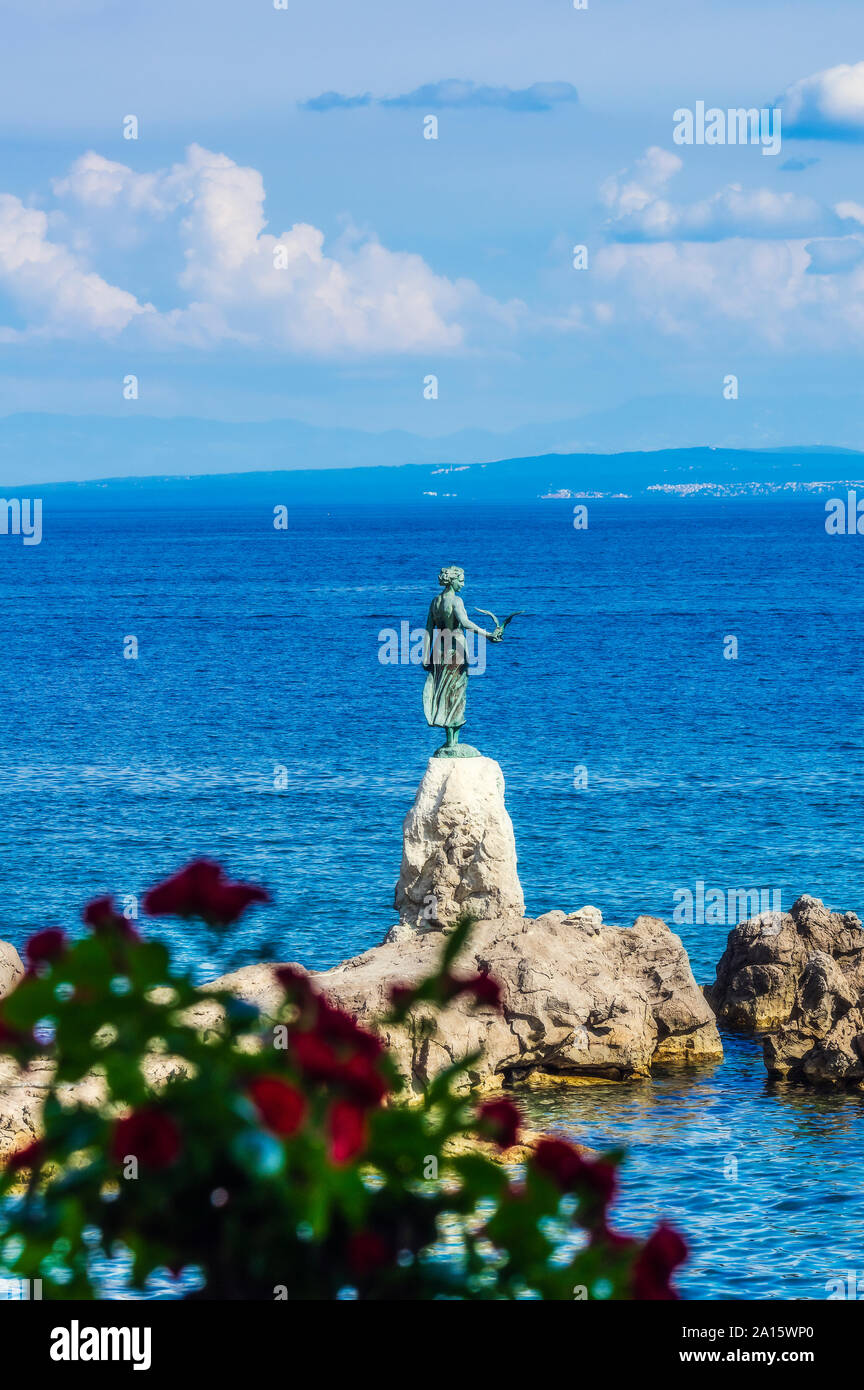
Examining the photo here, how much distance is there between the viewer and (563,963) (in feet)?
76.4

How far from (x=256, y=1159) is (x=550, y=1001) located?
1961 centimetres

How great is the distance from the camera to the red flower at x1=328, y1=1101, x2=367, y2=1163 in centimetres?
350

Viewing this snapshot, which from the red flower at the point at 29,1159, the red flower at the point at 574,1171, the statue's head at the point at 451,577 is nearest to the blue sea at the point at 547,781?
the red flower at the point at 29,1159

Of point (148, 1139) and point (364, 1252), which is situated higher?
point (148, 1139)

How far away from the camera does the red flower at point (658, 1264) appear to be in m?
3.82

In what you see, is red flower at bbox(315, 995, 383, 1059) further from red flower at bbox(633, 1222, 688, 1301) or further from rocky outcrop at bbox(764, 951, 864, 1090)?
rocky outcrop at bbox(764, 951, 864, 1090)

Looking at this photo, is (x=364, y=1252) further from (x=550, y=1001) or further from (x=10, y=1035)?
(x=550, y=1001)

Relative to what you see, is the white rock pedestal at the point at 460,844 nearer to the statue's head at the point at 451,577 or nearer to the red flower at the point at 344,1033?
the statue's head at the point at 451,577

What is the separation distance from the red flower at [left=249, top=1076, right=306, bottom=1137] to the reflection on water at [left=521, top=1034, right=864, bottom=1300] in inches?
587

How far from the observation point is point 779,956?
26.3 metres

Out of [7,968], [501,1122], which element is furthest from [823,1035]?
[501,1122]

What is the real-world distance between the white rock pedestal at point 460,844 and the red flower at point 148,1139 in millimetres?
20262

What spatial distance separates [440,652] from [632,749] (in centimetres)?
3709
